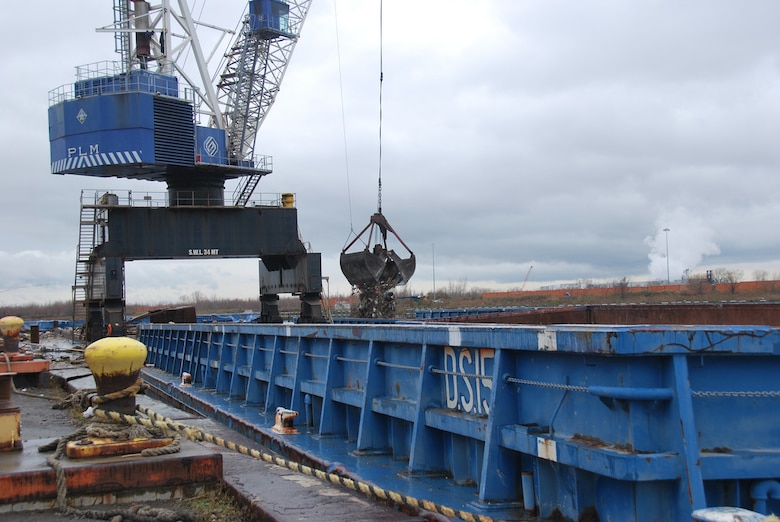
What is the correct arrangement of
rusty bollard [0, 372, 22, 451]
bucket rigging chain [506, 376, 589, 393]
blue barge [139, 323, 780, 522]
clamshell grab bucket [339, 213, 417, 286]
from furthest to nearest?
clamshell grab bucket [339, 213, 417, 286]
rusty bollard [0, 372, 22, 451]
bucket rigging chain [506, 376, 589, 393]
blue barge [139, 323, 780, 522]

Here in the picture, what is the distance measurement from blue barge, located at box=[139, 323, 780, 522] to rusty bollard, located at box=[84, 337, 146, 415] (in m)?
2.04

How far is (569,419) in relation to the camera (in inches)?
195

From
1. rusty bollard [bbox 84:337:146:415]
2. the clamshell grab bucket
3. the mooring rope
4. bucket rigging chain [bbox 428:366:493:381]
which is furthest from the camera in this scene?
the clamshell grab bucket

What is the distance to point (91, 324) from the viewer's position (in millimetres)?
28734

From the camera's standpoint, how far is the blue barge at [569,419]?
14.1 feet

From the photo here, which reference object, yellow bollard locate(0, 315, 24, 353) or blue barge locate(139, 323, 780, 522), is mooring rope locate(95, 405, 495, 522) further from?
yellow bollard locate(0, 315, 24, 353)

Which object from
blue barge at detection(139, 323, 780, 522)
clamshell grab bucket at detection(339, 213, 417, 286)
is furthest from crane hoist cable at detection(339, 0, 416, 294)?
blue barge at detection(139, 323, 780, 522)

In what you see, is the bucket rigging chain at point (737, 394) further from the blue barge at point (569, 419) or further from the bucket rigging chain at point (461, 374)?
the bucket rigging chain at point (461, 374)

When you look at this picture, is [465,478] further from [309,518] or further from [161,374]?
[161,374]

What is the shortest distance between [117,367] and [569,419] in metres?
3.84

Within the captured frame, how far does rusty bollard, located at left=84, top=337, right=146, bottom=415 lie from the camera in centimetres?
632

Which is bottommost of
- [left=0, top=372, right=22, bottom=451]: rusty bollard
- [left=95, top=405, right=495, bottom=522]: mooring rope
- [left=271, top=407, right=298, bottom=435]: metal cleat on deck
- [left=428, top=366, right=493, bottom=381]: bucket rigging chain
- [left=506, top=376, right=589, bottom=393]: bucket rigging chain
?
[left=271, top=407, right=298, bottom=435]: metal cleat on deck

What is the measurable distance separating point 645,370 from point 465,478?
2402 millimetres

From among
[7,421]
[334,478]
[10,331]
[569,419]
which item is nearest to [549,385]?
[569,419]
